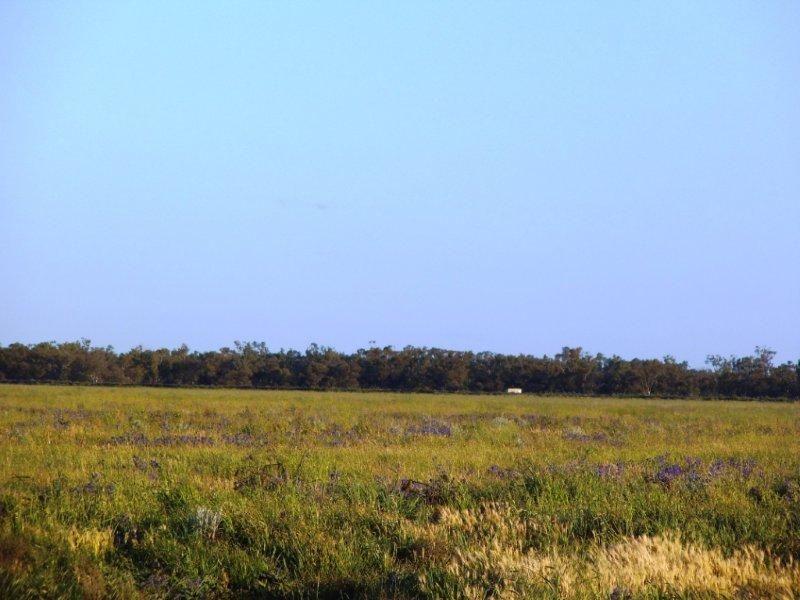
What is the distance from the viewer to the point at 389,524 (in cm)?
1055

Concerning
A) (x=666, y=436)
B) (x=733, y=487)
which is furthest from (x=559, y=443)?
(x=733, y=487)

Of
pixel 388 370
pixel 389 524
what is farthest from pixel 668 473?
pixel 388 370

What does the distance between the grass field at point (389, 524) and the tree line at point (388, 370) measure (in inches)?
3502

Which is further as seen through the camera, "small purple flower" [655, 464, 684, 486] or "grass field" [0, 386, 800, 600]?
"small purple flower" [655, 464, 684, 486]

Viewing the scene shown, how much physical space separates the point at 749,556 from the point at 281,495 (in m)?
5.53

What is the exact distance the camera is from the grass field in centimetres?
845

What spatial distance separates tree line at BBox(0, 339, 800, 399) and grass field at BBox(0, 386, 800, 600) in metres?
89.0

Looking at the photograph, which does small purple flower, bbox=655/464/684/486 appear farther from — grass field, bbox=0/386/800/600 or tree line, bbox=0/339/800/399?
tree line, bbox=0/339/800/399

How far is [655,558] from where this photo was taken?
342 inches

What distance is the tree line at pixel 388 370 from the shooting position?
10712 centimetres


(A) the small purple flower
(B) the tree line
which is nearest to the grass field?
(A) the small purple flower

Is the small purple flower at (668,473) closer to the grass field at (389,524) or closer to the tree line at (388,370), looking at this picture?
the grass field at (389,524)

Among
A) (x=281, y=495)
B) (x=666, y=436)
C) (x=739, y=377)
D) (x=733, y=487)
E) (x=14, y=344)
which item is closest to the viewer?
(x=281, y=495)

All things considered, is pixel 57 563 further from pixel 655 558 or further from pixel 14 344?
pixel 14 344
